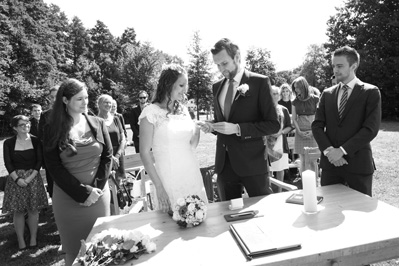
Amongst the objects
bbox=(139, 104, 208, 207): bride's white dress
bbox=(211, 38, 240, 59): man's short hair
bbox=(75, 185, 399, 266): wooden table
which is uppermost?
bbox=(211, 38, 240, 59): man's short hair

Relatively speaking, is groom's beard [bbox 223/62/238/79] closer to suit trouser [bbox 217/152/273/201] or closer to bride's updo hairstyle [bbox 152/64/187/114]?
bride's updo hairstyle [bbox 152/64/187/114]

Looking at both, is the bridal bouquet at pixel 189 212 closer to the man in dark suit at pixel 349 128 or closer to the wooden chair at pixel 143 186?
the wooden chair at pixel 143 186

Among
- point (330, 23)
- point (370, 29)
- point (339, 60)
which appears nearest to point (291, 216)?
point (339, 60)

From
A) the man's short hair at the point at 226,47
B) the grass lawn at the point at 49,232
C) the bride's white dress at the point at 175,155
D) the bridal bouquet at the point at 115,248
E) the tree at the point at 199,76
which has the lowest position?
the grass lawn at the point at 49,232

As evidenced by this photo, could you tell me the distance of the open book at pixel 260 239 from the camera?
1.83m

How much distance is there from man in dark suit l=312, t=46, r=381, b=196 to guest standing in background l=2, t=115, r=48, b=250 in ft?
14.6

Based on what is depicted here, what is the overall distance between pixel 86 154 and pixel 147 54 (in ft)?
110

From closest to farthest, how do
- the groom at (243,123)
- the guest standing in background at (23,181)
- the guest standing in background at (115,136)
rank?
1. the groom at (243,123)
2. the guest standing in background at (23,181)
3. the guest standing in background at (115,136)

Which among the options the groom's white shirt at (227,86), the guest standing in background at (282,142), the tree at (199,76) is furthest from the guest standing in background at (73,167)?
the tree at (199,76)

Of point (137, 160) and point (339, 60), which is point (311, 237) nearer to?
point (339, 60)

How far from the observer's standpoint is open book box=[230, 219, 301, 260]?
1.83 meters

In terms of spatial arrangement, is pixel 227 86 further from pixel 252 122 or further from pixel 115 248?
pixel 115 248

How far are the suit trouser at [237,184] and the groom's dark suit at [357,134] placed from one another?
32.0 inches

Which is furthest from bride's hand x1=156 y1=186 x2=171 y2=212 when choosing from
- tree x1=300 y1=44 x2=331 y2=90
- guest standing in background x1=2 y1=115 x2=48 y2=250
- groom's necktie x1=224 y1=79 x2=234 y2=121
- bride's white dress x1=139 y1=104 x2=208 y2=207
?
tree x1=300 y1=44 x2=331 y2=90
